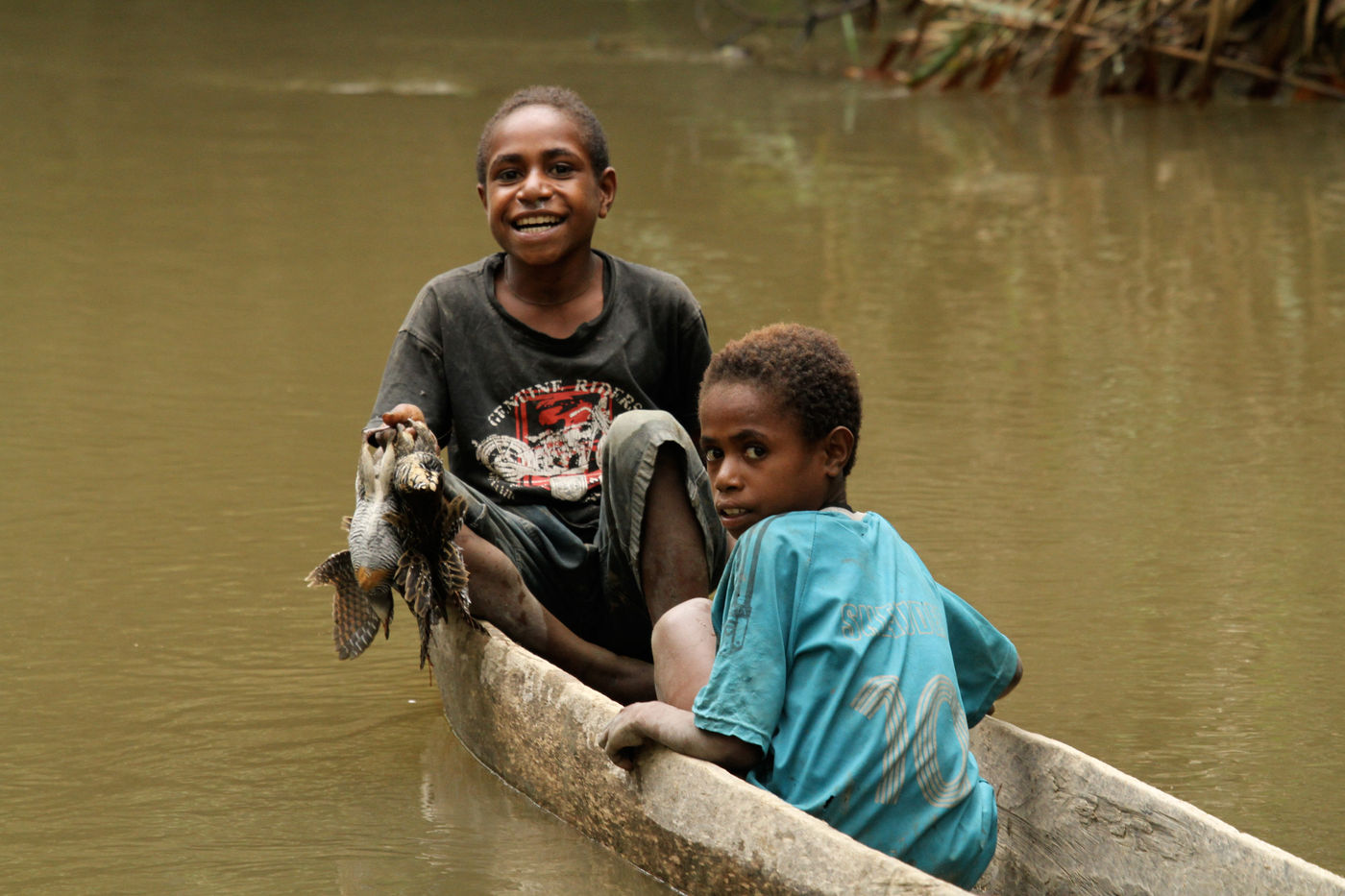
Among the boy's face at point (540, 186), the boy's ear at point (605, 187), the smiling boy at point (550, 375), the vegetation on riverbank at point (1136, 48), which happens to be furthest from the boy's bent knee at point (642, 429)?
the vegetation on riverbank at point (1136, 48)

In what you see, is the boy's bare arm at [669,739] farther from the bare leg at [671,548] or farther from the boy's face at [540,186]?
the boy's face at [540,186]

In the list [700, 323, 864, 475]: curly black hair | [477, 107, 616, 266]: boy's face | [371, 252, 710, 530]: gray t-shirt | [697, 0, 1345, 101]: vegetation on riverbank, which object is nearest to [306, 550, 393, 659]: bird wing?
[371, 252, 710, 530]: gray t-shirt

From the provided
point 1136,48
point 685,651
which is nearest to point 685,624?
point 685,651

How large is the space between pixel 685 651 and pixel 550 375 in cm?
81

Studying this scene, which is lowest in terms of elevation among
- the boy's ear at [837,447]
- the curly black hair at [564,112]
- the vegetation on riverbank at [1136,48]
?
the boy's ear at [837,447]

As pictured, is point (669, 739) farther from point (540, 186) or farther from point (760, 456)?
point (540, 186)

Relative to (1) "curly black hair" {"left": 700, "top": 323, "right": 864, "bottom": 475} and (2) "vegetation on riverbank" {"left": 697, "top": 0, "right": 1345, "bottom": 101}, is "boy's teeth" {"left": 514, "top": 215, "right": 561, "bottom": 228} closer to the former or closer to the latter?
(1) "curly black hair" {"left": 700, "top": 323, "right": 864, "bottom": 475}

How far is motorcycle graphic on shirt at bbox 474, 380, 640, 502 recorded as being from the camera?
114 inches

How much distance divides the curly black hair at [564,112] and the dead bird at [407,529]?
2.12ft

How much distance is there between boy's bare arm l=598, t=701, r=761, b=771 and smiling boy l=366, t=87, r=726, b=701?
0.47 meters

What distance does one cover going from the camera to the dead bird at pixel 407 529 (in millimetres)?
2541

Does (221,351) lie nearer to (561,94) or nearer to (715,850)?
(561,94)

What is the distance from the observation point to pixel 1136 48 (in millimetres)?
10430

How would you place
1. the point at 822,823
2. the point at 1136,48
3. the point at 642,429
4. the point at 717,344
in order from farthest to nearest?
the point at 1136,48, the point at 717,344, the point at 642,429, the point at 822,823
